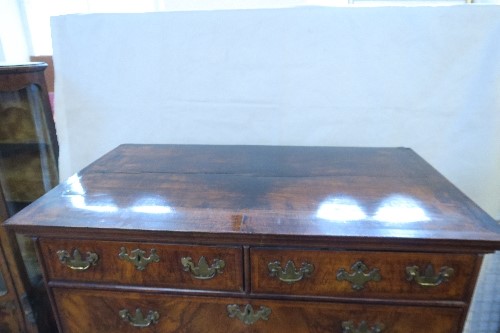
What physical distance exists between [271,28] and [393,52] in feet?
1.22

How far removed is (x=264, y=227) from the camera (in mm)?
643

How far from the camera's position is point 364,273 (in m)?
0.66

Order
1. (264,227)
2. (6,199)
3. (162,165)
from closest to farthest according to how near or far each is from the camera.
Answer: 1. (264,227)
2. (162,165)
3. (6,199)

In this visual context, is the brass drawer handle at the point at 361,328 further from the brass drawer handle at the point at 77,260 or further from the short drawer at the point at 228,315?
the brass drawer handle at the point at 77,260

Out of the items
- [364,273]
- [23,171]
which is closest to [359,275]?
[364,273]

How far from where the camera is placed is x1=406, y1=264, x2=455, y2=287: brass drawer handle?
25.2 inches

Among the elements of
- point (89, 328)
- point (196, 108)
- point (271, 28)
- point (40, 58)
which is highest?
point (271, 28)

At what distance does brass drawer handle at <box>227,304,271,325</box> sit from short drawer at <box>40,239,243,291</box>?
0.05 meters

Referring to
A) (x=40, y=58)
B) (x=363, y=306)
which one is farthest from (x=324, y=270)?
(x=40, y=58)

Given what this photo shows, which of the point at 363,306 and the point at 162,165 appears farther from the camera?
the point at 162,165

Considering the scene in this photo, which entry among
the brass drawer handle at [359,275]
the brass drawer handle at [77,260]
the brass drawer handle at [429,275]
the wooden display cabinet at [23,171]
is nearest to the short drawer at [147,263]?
the brass drawer handle at [77,260]

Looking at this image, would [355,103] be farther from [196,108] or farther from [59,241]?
[59,241]

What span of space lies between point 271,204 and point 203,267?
19cm

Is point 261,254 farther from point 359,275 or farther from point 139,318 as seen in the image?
point 139,318
